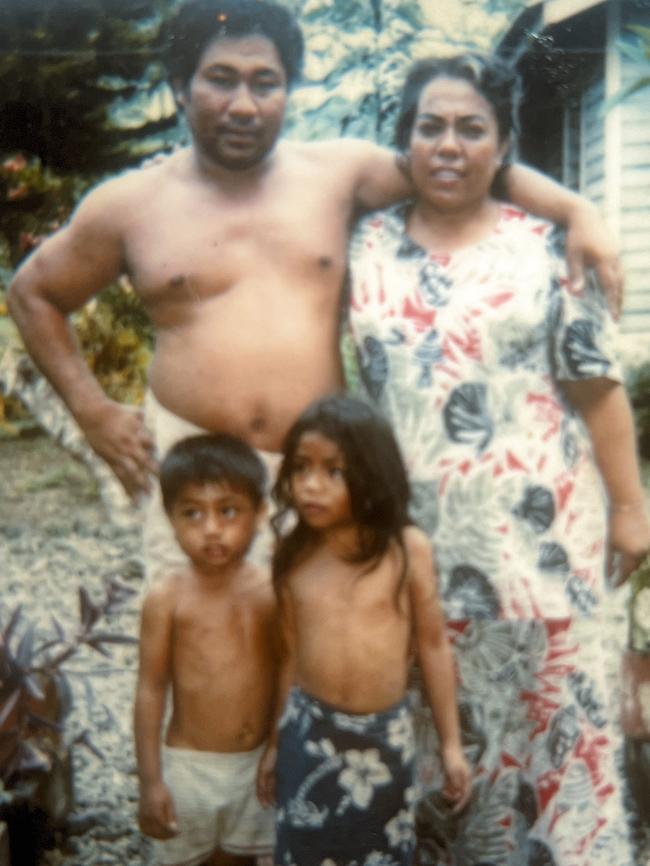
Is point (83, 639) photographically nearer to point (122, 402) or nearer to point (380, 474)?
point (122, 402)

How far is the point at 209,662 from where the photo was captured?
2555 millimetres

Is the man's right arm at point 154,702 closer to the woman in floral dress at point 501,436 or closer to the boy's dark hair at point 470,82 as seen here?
the woman in floral dress at point 501,436

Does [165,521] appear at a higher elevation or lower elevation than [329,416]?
lower

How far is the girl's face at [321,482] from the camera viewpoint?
246cm

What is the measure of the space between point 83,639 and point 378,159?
3.99ft

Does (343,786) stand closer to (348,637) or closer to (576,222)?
(348,637)

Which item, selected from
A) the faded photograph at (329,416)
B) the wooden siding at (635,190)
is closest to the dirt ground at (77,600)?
the faded photograph at (329,416)

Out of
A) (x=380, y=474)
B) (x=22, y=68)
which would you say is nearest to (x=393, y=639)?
(x=380, y=474)

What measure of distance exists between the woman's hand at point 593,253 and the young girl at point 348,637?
518mm

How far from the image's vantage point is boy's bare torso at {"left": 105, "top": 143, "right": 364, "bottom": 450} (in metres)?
2.57

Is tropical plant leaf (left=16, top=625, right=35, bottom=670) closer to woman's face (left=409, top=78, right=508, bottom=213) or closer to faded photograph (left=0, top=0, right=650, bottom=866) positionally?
faded photograph (left=0, top=0, right=650, bottom=866)

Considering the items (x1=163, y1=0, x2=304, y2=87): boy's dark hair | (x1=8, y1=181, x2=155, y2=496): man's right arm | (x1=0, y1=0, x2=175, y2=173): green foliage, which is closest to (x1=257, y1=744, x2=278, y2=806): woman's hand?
(x1=8, y1=181, x2=155, y2=496): man's right arm

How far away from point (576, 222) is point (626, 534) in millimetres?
669

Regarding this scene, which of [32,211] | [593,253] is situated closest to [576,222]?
[593,253]
